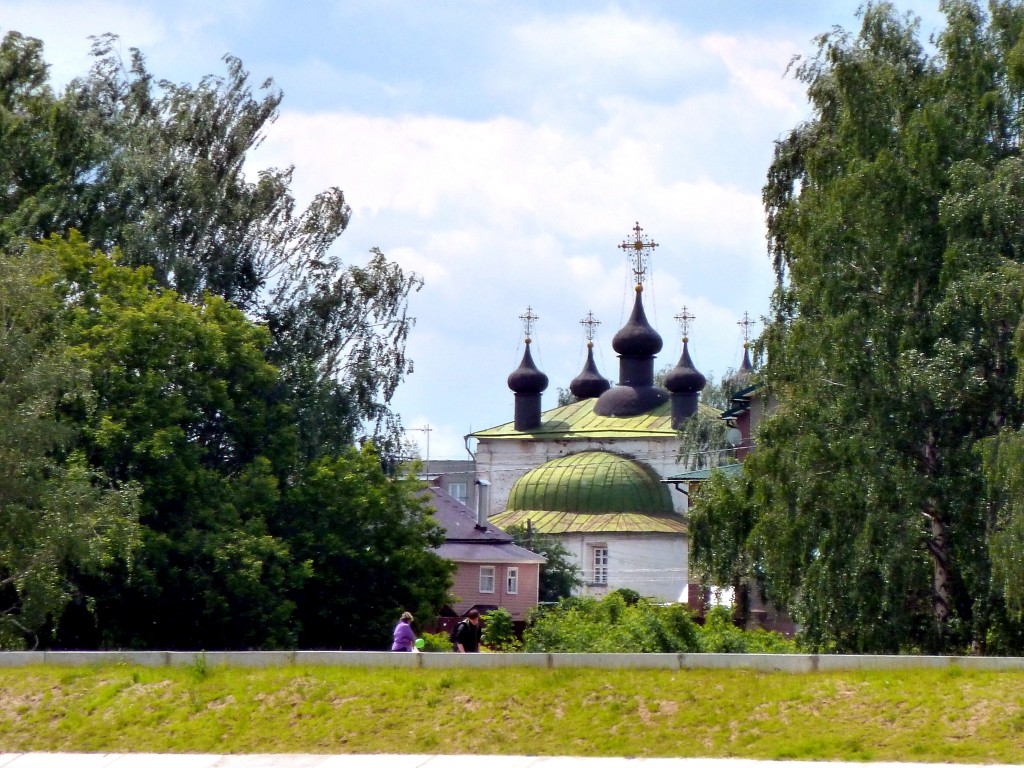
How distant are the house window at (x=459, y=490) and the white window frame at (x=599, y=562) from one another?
3332 centimetres

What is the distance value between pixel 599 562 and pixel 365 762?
84025 mm

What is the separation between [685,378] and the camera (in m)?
108

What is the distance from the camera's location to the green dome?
10312 cm

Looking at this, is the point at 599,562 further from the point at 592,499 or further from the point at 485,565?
the point at 485,565

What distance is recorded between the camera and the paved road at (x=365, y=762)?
16.2m

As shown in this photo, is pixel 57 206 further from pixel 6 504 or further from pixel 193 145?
pixel 6 504

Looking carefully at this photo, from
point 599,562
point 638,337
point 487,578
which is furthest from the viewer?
point 638,337

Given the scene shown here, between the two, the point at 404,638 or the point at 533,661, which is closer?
the point at 533,661

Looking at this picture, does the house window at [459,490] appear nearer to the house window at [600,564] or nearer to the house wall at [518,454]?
the house wall at [518,454]

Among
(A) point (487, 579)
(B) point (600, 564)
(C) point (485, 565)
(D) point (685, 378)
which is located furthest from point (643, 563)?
(C) point (485, 565)

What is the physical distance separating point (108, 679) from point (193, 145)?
26623 mm

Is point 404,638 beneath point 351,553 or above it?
beneath

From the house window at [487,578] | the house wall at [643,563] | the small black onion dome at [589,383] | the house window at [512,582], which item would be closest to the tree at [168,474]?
the house window at [487,578]

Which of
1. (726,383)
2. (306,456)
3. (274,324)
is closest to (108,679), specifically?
(306,456)
